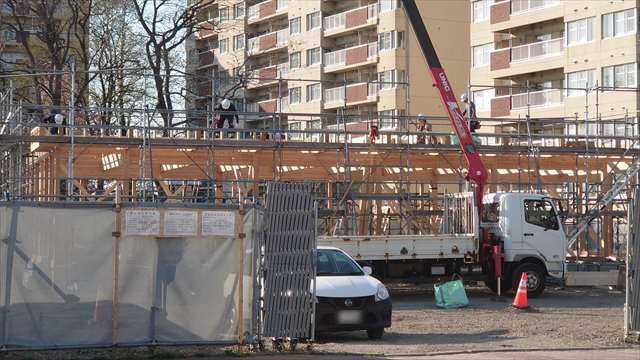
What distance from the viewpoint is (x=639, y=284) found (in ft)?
38.7

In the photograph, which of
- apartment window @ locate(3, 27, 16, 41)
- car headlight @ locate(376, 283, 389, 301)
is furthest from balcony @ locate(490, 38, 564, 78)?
car headlight @ locate(376, 283, 389, 301)

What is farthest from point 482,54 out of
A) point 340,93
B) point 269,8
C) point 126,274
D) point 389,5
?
point 126,274

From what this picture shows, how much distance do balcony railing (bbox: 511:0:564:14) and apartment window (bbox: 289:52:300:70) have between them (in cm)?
1644

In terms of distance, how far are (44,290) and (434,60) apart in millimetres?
13397

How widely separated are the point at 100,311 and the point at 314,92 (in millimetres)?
44671

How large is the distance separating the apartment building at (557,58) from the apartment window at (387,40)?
470 cm

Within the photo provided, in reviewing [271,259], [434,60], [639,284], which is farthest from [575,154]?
[271,259]

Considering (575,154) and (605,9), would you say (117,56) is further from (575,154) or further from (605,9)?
(605,9)

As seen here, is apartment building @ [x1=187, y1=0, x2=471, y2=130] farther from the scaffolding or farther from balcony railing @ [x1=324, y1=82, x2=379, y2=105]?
the scaffolding

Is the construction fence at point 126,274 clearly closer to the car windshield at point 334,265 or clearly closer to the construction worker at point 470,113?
the car windshield at point 334,265

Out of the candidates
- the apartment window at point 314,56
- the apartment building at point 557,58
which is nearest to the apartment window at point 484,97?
the apartment building at point 557,58

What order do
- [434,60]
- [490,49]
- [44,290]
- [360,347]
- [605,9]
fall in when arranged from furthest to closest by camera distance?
[490,49]
[605,9]
[434,60]
[360,347]
[44,290]

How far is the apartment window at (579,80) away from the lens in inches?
1528

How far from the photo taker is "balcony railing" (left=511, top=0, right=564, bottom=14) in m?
41.0
